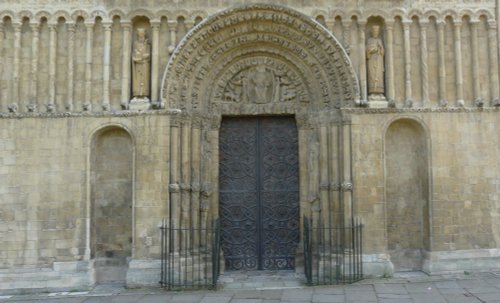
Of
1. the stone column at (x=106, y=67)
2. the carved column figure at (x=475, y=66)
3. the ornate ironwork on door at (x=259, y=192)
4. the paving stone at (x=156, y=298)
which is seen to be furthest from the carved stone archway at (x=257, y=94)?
the carved column figure at (x=475, y=66)

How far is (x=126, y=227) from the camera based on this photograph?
392 inches

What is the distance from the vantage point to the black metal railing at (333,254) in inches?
367

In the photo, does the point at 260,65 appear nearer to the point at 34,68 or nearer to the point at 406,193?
the point at 406,193

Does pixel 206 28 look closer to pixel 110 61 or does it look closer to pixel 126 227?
pixel 110 61

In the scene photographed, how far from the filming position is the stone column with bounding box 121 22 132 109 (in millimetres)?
9758

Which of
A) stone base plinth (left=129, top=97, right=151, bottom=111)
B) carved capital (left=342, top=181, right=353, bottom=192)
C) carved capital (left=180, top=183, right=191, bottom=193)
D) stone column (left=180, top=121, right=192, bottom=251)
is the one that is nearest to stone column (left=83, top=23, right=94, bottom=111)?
stone base plinth (left=129, top=97, right=151, bottom=111)

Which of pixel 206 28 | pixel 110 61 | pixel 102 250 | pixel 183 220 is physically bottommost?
pixel 102 250

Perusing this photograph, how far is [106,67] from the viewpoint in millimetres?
9812

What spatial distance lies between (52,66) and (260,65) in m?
4.71

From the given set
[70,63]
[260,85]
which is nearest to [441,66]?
[260,85]

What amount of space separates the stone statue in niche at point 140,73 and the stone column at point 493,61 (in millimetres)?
7780

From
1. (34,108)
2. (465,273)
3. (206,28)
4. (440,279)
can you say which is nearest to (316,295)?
(440,279)

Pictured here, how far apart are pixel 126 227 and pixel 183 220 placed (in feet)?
4.41

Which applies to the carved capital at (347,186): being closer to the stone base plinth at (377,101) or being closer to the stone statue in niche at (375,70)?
the stone base plinth at (377,101)
